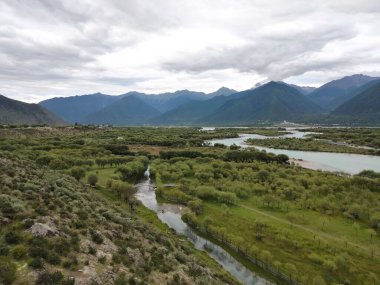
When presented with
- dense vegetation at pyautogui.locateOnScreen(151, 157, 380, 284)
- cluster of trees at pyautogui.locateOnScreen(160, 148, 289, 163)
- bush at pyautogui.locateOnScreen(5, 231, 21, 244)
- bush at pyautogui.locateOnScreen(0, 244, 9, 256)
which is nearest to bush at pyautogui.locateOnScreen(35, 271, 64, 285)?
bush at pyautogui.locateOnScreen(0, 244, 9, 256)

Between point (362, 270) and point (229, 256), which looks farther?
point (229, 256)

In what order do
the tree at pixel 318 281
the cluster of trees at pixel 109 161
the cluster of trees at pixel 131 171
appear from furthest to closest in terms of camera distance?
the cluster of trees at pixel 109 161 → the cluster of trees at pixel 131 171 → the tree at pixel 318 281

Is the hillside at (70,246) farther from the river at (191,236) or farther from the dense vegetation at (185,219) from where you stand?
the river at (191,236)

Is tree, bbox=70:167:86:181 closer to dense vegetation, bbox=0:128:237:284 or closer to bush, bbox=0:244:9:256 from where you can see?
dense vegetation, bbox=0:128:237:284

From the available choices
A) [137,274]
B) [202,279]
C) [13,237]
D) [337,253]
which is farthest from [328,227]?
[13,237]

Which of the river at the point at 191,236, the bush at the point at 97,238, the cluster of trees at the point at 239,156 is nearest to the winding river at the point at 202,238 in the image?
the river at the point at 191,236

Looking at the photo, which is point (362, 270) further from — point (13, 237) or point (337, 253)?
point (13, 237)

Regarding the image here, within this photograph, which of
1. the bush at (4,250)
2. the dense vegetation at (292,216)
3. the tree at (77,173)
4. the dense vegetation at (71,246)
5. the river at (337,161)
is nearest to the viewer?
the bush at (4,250)
